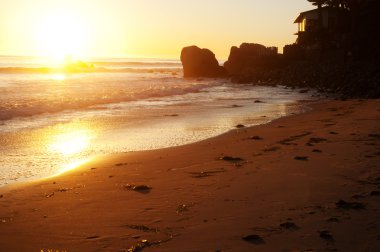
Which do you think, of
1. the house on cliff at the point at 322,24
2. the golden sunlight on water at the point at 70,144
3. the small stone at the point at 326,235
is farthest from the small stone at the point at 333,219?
the house on cliff at the point at 322,24

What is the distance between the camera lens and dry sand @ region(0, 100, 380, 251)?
4.71 m

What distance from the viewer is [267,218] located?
522cm

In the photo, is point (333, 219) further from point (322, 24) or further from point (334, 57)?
point (322, 24)

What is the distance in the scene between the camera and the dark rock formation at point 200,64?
57.7 m

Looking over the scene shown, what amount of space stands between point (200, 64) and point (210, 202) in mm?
53009

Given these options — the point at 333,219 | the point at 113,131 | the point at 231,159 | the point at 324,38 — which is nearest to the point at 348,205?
the point at 333,219

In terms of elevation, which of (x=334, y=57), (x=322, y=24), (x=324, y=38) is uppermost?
(x=322, y=24)

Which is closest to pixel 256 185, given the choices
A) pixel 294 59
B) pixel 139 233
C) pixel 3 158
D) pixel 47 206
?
pixel 139 233

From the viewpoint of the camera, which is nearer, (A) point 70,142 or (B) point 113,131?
(A) point 70,142

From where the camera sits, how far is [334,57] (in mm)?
40688

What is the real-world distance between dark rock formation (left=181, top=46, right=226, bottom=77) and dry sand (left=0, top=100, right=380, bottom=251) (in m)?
48.5

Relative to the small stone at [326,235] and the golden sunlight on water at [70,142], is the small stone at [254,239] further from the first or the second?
the golden sunlight on water at [70,142]

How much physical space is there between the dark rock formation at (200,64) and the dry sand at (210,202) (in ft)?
159

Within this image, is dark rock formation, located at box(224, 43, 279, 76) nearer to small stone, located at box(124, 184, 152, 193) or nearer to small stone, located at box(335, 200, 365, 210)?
small stone, located at box(124, 184, 152, 193)
